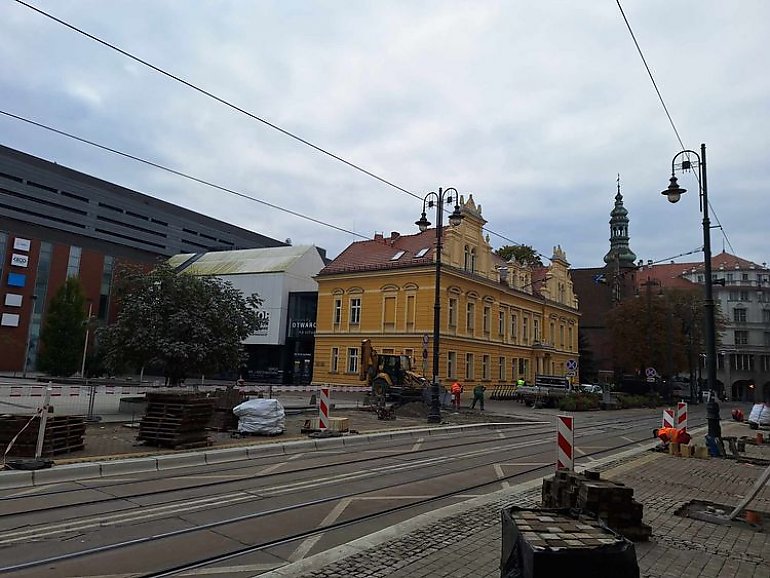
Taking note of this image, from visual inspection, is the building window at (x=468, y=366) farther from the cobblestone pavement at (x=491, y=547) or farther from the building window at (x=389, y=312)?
the cobblestone pavement at (x=491, y=547)

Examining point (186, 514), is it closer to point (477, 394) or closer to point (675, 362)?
point (477, 394)

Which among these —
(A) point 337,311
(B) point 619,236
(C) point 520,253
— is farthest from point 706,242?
(B) point 619,236

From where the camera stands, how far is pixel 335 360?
44.5 meters

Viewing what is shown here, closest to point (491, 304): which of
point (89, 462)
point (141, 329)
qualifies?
point (141, 329)

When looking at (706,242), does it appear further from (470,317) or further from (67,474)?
(470,317)

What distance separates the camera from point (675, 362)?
52.8 m

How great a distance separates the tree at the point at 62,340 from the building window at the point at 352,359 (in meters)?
22.7

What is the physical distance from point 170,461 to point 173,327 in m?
9.83

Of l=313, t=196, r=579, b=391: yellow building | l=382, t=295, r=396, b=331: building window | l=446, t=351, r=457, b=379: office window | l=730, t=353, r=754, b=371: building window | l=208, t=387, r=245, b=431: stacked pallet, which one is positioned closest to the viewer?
l=208, t=387, r=245, b=431: stacked pallet

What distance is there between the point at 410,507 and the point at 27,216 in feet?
287

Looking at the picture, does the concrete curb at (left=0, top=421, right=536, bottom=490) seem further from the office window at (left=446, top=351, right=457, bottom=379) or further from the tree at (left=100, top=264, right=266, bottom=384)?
the office window at (left=446, top=351, right=457, bottom=379)

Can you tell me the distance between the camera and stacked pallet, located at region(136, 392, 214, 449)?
12305 millimetres

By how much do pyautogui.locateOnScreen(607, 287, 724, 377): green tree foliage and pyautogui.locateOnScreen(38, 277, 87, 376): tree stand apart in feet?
155

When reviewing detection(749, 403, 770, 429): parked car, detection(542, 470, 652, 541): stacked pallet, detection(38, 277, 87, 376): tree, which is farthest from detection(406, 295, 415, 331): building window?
detection(542, 470, 652, 541): stacked pallet
